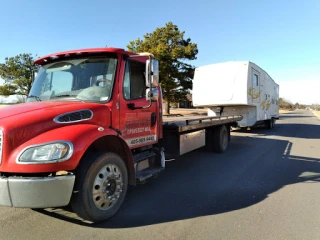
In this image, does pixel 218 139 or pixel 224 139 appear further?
pixel 224 139

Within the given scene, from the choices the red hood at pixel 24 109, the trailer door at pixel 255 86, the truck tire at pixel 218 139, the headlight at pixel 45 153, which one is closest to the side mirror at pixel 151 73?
the red hood at pixel 24 109

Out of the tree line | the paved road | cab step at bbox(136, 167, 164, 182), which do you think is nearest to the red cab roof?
cab step at bbox(136, 167, 164, 182)

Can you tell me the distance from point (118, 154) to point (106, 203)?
743mm

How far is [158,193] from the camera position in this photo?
4.93 metres

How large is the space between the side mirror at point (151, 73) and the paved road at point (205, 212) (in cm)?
196

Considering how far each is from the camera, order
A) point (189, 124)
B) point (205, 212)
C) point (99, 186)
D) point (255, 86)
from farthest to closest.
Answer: point (255, 86) < point (189, 124) < point (205, 212) < point (99, 186)

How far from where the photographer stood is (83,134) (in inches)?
131

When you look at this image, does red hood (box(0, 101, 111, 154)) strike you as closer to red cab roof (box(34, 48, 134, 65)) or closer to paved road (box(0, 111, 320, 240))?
red cab roof (box(34, 48, 134, 65))

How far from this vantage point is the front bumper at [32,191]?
115 inches

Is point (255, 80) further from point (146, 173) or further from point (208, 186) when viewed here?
point (146, 173)

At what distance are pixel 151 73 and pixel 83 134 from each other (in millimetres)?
1525

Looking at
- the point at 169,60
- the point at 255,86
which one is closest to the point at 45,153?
the point at 255,86

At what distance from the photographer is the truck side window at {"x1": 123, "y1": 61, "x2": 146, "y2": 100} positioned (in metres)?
4.36

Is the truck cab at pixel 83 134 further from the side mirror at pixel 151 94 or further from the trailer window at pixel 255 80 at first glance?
the trailer window at pixel 255 80
